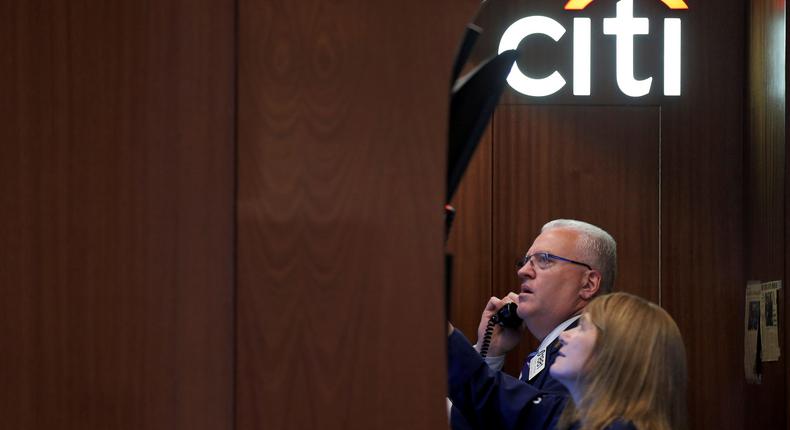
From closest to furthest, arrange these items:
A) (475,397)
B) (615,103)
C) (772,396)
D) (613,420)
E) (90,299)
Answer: (90,299)
(613,420)
(475,397)
(772,396)
(615,103)

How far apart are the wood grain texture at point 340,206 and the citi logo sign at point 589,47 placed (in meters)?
3.11

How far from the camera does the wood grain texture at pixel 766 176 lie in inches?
151

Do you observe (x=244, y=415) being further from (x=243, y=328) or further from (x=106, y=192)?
(x=106, y=192)

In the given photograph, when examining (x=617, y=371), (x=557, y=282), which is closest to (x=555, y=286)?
(x=557, y=282)

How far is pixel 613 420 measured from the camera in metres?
2.01

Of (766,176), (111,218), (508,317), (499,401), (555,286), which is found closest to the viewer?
(111,218)

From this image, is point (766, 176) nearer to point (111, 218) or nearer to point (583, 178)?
point (583, 178)

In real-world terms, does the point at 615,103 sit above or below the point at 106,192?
above

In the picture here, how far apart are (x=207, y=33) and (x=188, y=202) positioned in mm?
181

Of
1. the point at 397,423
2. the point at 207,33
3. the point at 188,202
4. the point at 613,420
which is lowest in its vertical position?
the point at 613,420

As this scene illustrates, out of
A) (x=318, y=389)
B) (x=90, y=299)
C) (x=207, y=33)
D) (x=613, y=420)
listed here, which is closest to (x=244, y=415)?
(x=318, y=389)

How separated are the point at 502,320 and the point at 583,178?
939mm

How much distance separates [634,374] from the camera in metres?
2.07

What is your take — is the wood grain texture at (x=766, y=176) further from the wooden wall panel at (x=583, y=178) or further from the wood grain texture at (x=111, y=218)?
the wood grain texture at (x=111, y=218)
